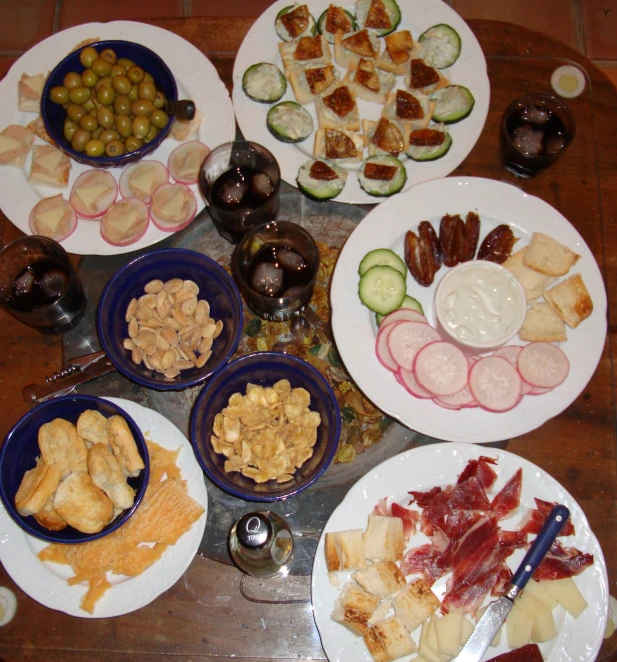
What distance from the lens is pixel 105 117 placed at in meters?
2.11

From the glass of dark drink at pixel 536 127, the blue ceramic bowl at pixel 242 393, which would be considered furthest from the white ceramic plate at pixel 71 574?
the glass of dark drink at pixel 536 127

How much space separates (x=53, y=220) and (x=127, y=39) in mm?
727

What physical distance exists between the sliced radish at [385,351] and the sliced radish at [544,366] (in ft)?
1.27

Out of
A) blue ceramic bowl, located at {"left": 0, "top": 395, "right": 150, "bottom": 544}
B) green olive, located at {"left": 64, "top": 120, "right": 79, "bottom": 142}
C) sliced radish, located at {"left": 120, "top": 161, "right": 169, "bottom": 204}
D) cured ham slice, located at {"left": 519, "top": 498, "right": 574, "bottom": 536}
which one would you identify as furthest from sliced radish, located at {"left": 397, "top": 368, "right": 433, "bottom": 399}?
green olive, located at {"left": 64, "top": 120, "right": 79, "bottom": 142}

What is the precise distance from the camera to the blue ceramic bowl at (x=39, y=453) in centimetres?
165

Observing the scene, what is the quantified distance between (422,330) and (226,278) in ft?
2.06

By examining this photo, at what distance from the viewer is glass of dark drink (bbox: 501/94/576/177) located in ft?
6.76

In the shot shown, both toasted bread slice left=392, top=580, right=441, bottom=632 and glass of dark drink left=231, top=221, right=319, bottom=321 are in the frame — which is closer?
toasted bread slice left=392, top=580, right=441, bottom=632

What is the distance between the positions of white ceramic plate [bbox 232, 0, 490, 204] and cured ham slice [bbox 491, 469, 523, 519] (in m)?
0.98

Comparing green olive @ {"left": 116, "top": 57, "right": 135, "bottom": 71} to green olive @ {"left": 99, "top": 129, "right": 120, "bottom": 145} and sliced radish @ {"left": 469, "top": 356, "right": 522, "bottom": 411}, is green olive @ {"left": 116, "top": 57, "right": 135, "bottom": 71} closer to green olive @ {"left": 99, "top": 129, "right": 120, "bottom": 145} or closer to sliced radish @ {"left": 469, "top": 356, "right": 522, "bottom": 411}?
green olive @ {"left": 99, "top": 129, "right": 120, "bottom": 145}

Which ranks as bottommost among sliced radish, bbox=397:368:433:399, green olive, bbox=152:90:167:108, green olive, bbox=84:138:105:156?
sliced radish, bbox=397:368:433:399

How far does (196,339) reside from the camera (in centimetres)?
190

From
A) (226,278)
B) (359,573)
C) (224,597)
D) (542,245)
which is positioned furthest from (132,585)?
(542,245)

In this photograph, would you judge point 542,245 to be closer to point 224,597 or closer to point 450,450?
point 450,450
